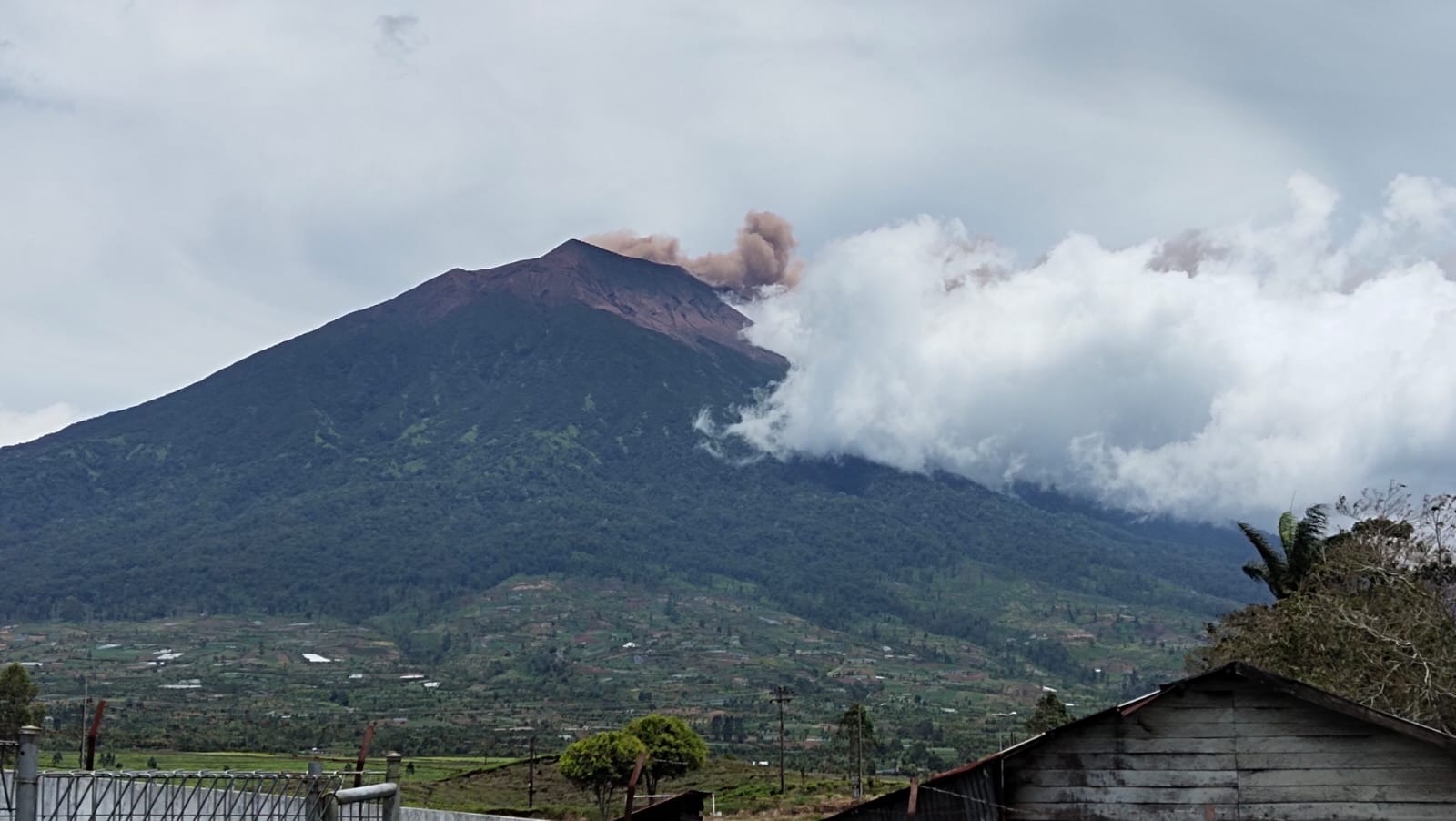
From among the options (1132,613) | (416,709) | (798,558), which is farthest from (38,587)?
(1132,613)

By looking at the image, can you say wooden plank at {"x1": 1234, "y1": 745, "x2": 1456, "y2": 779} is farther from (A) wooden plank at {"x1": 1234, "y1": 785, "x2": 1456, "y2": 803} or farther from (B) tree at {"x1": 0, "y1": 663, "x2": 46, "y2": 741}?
(B) tree at {"x1": 0, "y1": 663, "x2": 46, "y2": 741}

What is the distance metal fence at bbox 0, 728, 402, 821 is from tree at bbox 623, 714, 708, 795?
38895 millimetres

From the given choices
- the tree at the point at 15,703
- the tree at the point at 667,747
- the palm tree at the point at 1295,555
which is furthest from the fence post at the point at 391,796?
the tree at the point at 15,703

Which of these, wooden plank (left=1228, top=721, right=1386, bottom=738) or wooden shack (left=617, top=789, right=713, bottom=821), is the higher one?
wooden plank (left=1228, top=721, right=1386, bottom=738)

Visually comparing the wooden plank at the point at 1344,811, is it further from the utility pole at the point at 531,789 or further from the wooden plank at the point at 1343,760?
the utility pole at the point at 531,789

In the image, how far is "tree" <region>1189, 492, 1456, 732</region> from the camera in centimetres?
2294

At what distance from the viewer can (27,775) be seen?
980 centimetres

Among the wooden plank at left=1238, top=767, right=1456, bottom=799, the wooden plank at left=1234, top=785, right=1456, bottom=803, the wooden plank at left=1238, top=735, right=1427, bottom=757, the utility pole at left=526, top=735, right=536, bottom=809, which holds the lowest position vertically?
the utility pole at left=526, top=735, right=536, bottom=809

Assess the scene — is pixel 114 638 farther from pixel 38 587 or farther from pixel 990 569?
pixel 990 569

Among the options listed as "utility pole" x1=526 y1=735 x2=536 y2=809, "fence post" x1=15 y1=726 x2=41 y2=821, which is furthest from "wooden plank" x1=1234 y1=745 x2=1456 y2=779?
"utility pole" x1=526 y1=735 x2=536 y2=809

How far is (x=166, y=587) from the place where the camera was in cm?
16112

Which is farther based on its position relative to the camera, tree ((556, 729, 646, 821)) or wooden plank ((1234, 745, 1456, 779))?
tree ((556, 729, 646, 821))

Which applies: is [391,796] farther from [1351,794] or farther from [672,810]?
[1351,794]

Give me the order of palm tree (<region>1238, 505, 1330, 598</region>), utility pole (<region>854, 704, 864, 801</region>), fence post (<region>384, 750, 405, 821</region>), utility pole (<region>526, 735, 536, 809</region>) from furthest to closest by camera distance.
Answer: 1. utility pole (<region>526, 735, 536, 809</region>)
2. utility pole (<region>854, 704, 864, 801</region>)
3. palm tree (<region>1238, 505, 1330, 598</region>)
4. fence post (<region>384, 750, 405, 821</region>)
